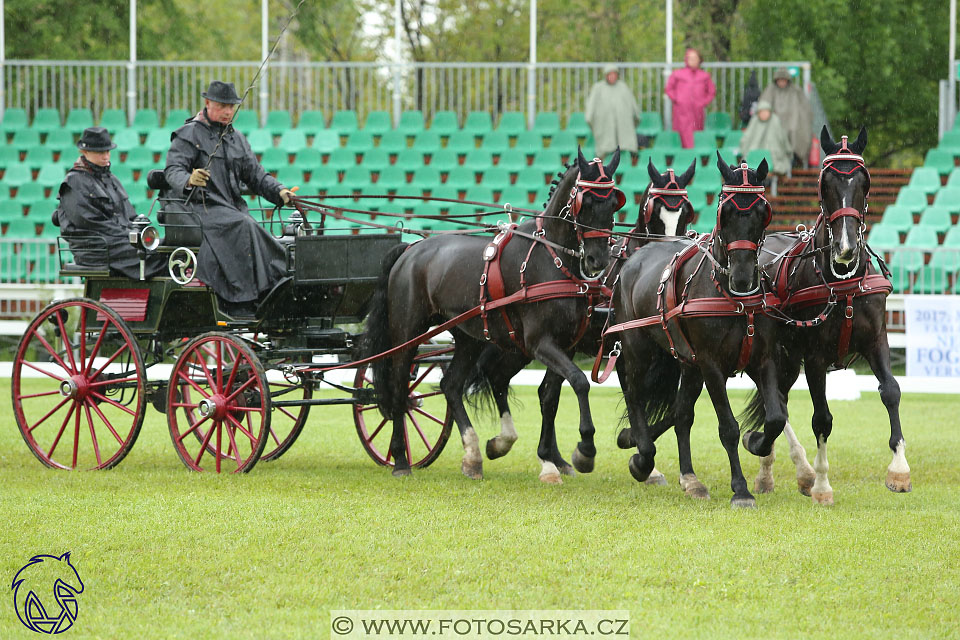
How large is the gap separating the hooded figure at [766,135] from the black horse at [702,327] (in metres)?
9.93

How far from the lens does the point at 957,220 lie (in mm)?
16953

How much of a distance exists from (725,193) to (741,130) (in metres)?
12.8

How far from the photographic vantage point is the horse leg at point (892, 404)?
747cm

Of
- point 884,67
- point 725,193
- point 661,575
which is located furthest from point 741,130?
point 661,575

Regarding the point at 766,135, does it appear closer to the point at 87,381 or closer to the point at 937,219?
the point at 937,219

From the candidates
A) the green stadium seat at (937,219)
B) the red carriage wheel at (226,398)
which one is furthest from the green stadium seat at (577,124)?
the red carriage wheel at (226,398)

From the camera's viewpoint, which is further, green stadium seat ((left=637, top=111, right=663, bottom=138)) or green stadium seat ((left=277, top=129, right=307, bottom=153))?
green stadium seat ((left=277, top=129, right=307, bottom=153))

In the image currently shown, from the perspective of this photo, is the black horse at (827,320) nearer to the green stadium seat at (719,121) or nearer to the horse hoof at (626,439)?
the horse hoof at (626,439)

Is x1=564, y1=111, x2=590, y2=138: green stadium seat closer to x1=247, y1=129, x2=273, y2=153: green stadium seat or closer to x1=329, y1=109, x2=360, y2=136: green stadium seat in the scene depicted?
x1=329, y1=109, x2=360, y2=136: green stadium seat

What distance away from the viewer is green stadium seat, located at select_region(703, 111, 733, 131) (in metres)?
19.0

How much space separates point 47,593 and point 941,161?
616 inches

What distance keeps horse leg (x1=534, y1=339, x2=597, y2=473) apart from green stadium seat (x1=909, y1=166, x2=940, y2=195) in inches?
443

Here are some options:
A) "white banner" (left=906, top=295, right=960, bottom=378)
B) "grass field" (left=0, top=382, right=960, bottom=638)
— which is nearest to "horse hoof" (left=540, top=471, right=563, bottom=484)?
"grass field" (left=0, top=382, right=960, bottom=638)

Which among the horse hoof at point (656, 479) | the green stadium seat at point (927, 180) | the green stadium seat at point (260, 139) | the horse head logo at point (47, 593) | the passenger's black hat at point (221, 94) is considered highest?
the green stadium seat at point (260, 139)
